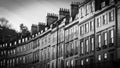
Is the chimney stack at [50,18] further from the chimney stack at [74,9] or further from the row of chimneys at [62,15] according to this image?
the chimney stack at [74,9]

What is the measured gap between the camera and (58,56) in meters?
67.1

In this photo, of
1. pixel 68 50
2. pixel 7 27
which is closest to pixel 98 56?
pixel 68 50

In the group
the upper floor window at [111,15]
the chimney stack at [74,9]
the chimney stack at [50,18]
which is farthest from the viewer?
the chimney stack at [50,18]

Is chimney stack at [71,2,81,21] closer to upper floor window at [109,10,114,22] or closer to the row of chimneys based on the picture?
the row of chimneys

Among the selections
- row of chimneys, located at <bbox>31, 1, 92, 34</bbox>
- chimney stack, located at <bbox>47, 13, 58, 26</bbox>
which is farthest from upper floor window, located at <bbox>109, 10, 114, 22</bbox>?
chimney stack, located at <bbox>47, 13, 58, 26</bbox>

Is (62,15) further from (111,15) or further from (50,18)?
(111,15)

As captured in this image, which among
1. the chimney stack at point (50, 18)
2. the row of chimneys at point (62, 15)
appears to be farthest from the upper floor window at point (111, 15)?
the chimney stack at point (50, 18)

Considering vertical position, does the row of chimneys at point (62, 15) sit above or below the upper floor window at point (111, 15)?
above

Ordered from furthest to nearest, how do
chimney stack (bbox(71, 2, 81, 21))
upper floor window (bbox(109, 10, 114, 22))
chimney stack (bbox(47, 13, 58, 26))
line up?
chimney stack (bbox(47, 13, 58, 26)) < chimney stack (bbox(71, 2, 81, 21)) < upper floor window (bbox(109, 10, 114, 22))

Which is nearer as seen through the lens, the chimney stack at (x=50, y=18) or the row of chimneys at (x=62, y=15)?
the row of chimneys at (x=62, y=15)

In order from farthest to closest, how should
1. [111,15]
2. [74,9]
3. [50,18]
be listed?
1. [50,18]
2. [74,9]
3. [111,15]

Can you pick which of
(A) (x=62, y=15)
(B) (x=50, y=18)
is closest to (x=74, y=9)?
(A) (x=62, y=15)


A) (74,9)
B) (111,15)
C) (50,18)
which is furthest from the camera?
(50,18)

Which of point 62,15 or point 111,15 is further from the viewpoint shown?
point 62,15
